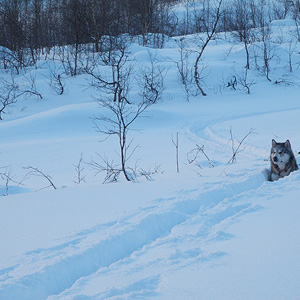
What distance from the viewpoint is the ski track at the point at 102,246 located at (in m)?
2.46

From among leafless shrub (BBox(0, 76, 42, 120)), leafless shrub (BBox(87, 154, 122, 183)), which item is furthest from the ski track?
leafless shrub (BBox(0, 76, 42, 120))

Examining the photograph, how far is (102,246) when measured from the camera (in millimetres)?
2973

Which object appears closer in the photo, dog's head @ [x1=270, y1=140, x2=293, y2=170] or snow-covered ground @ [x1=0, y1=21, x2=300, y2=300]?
snow-covered ground @ [x1=0, y1=21, x2=300, y2=300]

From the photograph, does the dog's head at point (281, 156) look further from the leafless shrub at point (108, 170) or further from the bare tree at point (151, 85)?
the bare tree at point (151, 85)

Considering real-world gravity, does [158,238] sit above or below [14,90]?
below

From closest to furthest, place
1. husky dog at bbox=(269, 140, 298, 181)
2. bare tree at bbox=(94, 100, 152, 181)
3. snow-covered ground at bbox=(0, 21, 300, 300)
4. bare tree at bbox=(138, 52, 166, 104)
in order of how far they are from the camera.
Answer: snow-covered ground at bbox=(0, 21, 300, 300), husky dog at bbox=(269, 140, 298, 181), bare tree at bbox=(94, 100, 152, 181), bare tree at bbox=(138, 52, 166, 104)

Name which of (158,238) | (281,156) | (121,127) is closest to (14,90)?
(121,127)

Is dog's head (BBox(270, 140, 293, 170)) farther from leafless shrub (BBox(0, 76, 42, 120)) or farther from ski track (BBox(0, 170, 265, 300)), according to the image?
leafless shrub (BBox(0, 76, 42, 120))

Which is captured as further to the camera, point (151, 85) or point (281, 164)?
point (151, 85)

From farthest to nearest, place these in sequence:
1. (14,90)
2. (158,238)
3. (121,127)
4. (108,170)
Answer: (14,90) → (121,127) → (108,170) → (158,238)

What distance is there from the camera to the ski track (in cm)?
246

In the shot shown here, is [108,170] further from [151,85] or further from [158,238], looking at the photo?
[151,85]

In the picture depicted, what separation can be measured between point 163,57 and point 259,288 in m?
25.1

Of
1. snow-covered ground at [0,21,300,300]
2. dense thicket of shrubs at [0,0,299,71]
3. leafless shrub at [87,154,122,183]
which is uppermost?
dense thicket of shrubs at [0,0,299,71]
